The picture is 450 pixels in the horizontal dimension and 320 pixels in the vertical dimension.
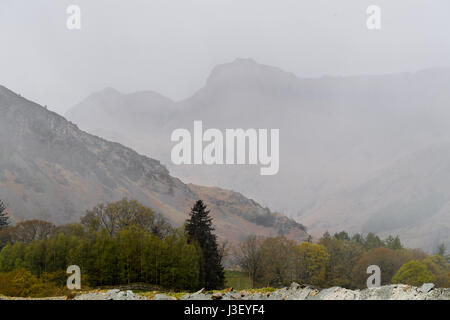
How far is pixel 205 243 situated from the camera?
5362 centimetres

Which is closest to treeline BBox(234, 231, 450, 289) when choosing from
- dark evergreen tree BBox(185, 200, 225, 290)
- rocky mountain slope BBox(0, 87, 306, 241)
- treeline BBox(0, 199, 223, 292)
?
dark evergreen tree BBox(185, 200, 225, 290)

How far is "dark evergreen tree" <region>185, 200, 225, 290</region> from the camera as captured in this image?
52.8m

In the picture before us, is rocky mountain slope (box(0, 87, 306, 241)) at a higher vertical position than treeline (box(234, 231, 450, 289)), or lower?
higher

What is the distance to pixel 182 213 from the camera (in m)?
189

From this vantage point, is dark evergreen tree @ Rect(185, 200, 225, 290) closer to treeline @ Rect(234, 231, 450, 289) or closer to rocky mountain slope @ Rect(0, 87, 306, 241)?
treeline @ Rect(234, 231, 450, 289)

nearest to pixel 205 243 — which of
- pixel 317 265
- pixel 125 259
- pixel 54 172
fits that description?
pixel 125 259

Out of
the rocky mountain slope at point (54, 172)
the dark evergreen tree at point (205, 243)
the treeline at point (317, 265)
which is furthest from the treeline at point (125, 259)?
the rocky mountain slope at point (54, 172)

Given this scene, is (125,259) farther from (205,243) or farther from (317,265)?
(317,265)

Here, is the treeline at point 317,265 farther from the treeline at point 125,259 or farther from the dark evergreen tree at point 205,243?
the treeline at point 125,259

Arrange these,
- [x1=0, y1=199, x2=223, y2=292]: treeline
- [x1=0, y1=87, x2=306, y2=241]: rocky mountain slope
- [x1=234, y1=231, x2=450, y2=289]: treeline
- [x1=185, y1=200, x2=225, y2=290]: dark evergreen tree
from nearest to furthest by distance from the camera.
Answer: [x1=0, y1=199, x2=223, y2=292]: treeline < [x1=185, y1=200, x2=225, y2=290]: dark evergreen tree < [x1=234, y1=231, x2=450, y2=289]: treeline < [x1=0, y1=87, x2=306, y2=241]: rocky mountain slope

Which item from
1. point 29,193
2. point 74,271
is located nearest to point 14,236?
point 74,271

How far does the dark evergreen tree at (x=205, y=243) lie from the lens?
2078 inches
